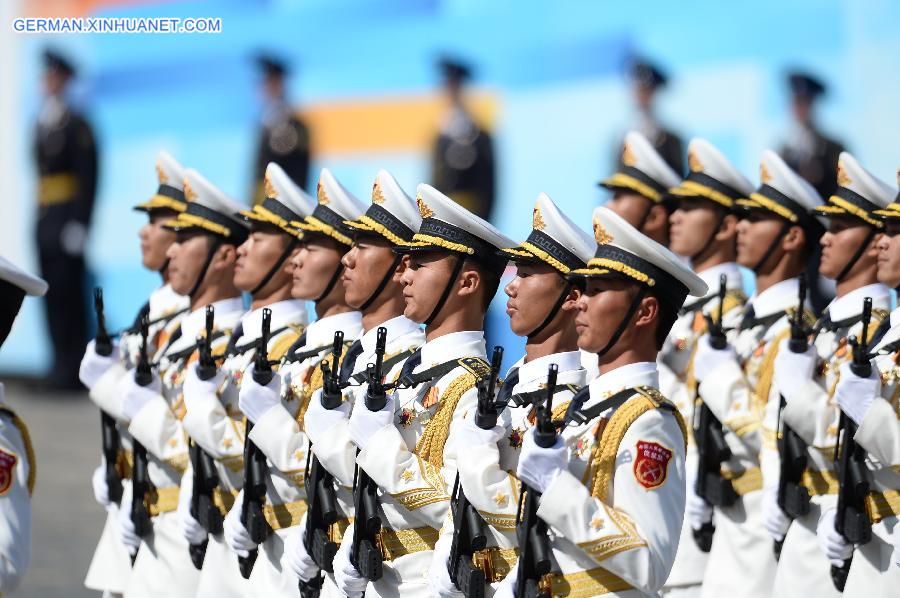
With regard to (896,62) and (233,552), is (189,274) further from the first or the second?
(896,62)

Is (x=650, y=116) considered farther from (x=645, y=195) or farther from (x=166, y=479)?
(x=166, y=479)

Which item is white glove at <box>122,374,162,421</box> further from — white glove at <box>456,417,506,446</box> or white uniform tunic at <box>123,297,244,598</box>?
white glove at <box>456,417,506,446</box>

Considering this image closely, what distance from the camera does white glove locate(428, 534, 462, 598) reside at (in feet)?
17.4

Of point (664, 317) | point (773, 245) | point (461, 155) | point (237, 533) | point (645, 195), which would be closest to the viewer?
point (664, 317)

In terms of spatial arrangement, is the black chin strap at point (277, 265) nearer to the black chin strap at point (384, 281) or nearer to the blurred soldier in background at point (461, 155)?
the black chin strap at point (384, 281)

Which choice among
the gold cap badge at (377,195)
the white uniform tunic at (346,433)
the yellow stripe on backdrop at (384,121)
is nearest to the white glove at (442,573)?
the white uniform tunic at (346,433)

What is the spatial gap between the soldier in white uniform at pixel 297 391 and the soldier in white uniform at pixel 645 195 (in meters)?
2.20

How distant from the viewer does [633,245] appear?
5.11 metres

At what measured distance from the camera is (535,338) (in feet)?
18.8

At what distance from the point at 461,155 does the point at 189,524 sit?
25.4 feet

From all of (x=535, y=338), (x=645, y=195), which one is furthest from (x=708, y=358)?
(x=535, y=338)

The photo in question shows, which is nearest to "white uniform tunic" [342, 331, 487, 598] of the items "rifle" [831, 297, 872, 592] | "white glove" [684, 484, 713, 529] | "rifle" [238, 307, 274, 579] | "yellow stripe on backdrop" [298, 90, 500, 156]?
"rifle" [238, 307, 274, 579]

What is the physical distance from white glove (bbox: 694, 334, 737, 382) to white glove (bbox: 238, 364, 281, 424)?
215cm

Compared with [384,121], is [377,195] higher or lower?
lower
